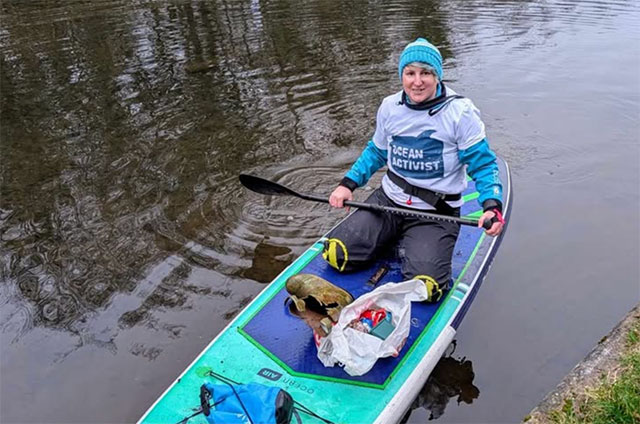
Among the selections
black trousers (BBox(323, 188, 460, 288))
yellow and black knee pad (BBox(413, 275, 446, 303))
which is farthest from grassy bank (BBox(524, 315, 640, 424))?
black trousers (BBox(323, 188, 460, 288))

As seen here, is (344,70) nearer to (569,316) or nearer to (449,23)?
(449,23)

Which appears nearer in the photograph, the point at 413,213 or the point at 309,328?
the point at 309,328

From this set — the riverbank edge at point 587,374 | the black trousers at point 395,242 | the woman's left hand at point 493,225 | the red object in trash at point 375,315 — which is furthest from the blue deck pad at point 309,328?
the riverbank edge at point 587,374

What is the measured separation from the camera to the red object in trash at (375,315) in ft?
11.6

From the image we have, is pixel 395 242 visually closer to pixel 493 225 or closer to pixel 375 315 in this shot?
pixel 493 225

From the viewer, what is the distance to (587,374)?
3262mm

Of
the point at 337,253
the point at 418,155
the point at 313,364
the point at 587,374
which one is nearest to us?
the point at 587,374

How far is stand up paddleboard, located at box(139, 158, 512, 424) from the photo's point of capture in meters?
3.22

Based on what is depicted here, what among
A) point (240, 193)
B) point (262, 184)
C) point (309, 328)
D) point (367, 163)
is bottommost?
point (240, 193)

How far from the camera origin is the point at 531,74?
Answer: 9.72m

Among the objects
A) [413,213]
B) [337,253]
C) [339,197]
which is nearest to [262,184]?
[339,197]

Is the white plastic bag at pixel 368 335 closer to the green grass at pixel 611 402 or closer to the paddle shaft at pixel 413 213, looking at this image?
the paddle shaft at pixel 413 213

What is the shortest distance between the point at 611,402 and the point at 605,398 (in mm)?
46

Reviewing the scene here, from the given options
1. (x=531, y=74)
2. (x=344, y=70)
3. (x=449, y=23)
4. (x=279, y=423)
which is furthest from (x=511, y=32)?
(x=279, y=423)
